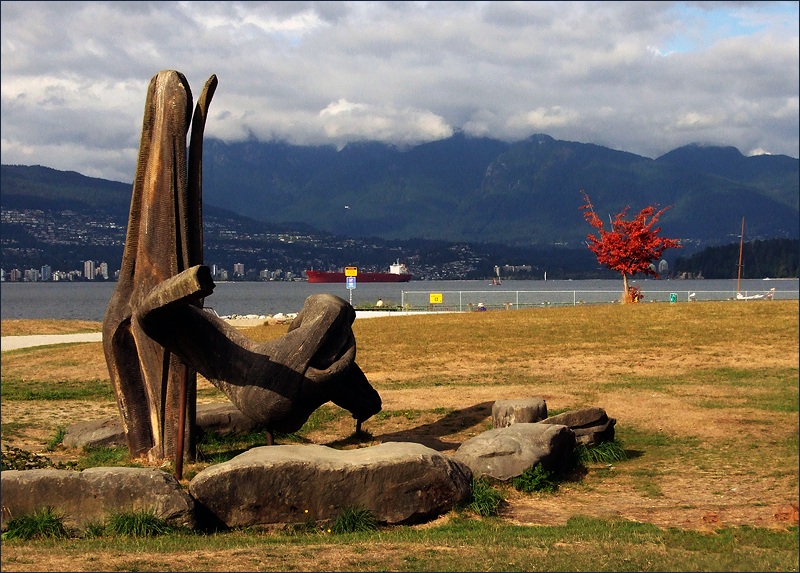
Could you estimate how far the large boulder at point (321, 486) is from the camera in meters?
11.3

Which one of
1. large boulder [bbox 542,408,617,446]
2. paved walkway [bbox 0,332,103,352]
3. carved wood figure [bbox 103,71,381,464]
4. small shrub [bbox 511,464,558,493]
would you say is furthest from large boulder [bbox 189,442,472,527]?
paved walkway [bbox 0,332,103,352]

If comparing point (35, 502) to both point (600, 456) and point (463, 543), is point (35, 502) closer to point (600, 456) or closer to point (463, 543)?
Answer: point (463, 543)

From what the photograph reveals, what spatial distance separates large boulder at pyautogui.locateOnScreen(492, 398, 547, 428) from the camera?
17.8 meters

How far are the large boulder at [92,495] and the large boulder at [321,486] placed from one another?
0.44 metres

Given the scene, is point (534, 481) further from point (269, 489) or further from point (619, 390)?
point (619, 390)

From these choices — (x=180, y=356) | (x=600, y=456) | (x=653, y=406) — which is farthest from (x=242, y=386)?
(x=653, y=406)

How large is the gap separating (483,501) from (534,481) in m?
1.90

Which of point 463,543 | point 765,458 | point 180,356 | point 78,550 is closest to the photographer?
point 78,550

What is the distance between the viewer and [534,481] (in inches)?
557

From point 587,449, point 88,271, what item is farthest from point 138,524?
point 88,271

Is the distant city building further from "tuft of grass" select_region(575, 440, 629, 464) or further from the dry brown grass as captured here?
"tuft of grass" select_region(575, 440, 629, 464)

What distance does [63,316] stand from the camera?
95.9m

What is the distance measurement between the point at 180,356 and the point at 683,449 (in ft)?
27.7

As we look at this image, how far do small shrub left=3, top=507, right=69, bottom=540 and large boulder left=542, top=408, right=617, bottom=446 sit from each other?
8488 millimetres
